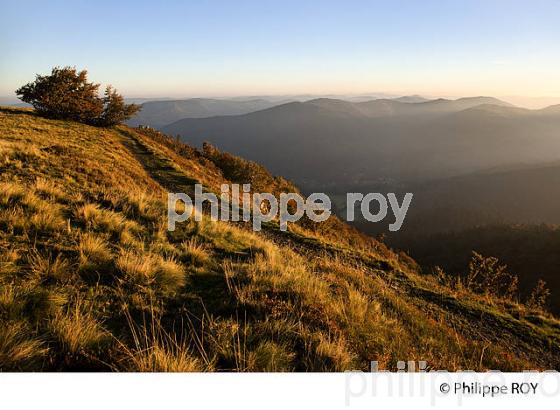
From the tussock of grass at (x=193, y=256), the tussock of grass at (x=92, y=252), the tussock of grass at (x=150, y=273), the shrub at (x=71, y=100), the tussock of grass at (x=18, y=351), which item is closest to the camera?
the tussock of grass at (x=18, y=351)

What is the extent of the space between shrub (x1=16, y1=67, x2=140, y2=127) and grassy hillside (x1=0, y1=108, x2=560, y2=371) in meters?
30.9

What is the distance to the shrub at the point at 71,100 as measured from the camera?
33312 mm

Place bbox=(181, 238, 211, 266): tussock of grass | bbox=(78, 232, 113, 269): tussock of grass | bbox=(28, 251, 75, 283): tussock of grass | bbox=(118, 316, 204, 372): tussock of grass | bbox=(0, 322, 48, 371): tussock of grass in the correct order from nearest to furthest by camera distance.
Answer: bbox=(0, 322, 48, 371): tussock of grass, bbox=(118, 316, 204, 372): tussock of grass, bbox=(28, 251, 75, 283): tussock of grass, bbox=(78, 232, 113, 269): tussock of grass, bbox=(181, 238, 211, 266): tussock of grass

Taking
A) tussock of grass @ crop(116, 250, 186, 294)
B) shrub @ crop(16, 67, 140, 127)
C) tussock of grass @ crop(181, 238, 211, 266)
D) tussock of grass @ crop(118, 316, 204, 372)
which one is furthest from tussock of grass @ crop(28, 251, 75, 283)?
shrub @ crop(16, 67, 140, 127)

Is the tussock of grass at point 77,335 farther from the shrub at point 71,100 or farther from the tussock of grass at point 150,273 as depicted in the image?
the shrub at point 71,100

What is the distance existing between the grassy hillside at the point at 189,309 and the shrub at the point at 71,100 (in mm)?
30890

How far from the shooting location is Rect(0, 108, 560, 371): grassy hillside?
315 centimetres

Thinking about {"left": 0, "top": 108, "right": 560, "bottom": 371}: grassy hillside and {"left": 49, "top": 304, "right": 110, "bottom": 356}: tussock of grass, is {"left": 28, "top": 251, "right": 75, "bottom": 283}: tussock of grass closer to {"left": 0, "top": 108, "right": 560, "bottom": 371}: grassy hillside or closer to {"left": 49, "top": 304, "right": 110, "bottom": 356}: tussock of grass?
{"left": 0, "top": 108, "right": 560, "bottom": 371}: grassy hillside

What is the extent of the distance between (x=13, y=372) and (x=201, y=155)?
33.9 meters

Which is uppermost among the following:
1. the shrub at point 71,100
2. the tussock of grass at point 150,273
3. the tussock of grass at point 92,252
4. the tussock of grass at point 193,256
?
the shrub at point 71,100

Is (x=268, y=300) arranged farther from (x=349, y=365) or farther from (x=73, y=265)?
(x=73, y=265)

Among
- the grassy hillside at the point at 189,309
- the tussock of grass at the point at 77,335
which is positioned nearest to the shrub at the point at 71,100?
the grassy hillside at the point at 189,309

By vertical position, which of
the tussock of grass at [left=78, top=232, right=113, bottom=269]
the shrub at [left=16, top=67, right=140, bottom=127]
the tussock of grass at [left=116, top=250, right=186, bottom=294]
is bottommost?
the tussock of grass at [left=116, top=250, right=186, bottom=294]

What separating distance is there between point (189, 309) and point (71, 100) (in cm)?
3765
